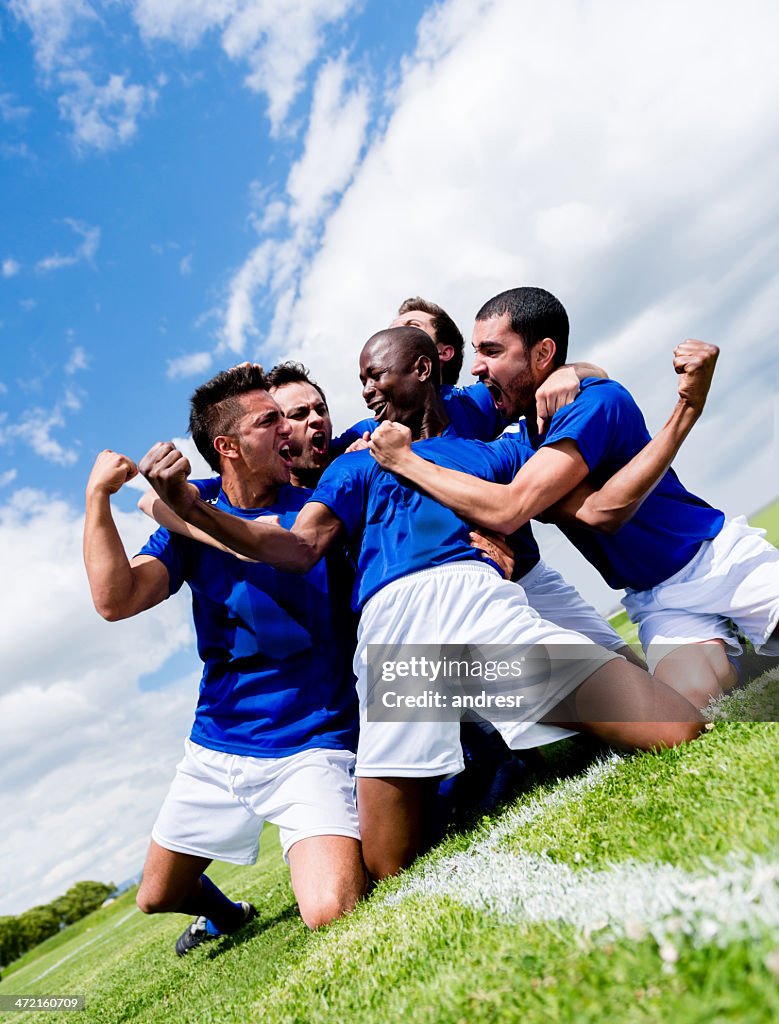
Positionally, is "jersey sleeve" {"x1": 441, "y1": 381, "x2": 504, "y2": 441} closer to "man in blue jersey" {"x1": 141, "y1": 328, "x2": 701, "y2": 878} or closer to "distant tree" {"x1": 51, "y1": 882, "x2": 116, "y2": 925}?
"man in blue jersey" {"x1": 141, "y1": 328, "x2": 701, "y2": 878}

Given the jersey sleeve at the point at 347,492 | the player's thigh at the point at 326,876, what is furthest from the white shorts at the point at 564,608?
the player's thigh at the point at 326,876

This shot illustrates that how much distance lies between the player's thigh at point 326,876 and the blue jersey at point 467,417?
2.28 m

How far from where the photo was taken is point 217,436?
14.7 feet

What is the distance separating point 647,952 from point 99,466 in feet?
10.8

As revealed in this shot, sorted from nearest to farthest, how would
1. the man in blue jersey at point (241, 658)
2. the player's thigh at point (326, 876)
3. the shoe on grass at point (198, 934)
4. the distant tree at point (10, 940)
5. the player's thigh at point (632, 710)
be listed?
the player's thigh at point (632, 710) < the player's thigh at point (326, 876) < the man in blue jersey at point (241, 658) < the shoe on grass at point (198, 934) < the distant tree at point (10, 940)

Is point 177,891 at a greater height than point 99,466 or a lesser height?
lesser

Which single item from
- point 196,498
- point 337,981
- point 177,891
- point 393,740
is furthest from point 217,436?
point 337,981

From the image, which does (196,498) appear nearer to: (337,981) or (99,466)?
(99,466)

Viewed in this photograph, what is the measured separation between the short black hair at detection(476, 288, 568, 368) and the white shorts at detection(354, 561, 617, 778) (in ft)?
4.80

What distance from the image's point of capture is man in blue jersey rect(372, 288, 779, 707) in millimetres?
3578

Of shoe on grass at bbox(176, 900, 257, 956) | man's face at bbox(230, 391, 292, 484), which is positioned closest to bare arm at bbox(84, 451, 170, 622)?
man's face at bbox(230, 391, 292, 484)

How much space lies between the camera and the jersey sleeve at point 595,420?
11.9 feet

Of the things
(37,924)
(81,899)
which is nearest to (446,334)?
(37,924)

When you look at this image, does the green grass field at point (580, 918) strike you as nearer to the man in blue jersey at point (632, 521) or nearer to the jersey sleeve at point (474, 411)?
the man in blue jersey at point (632, 521)
